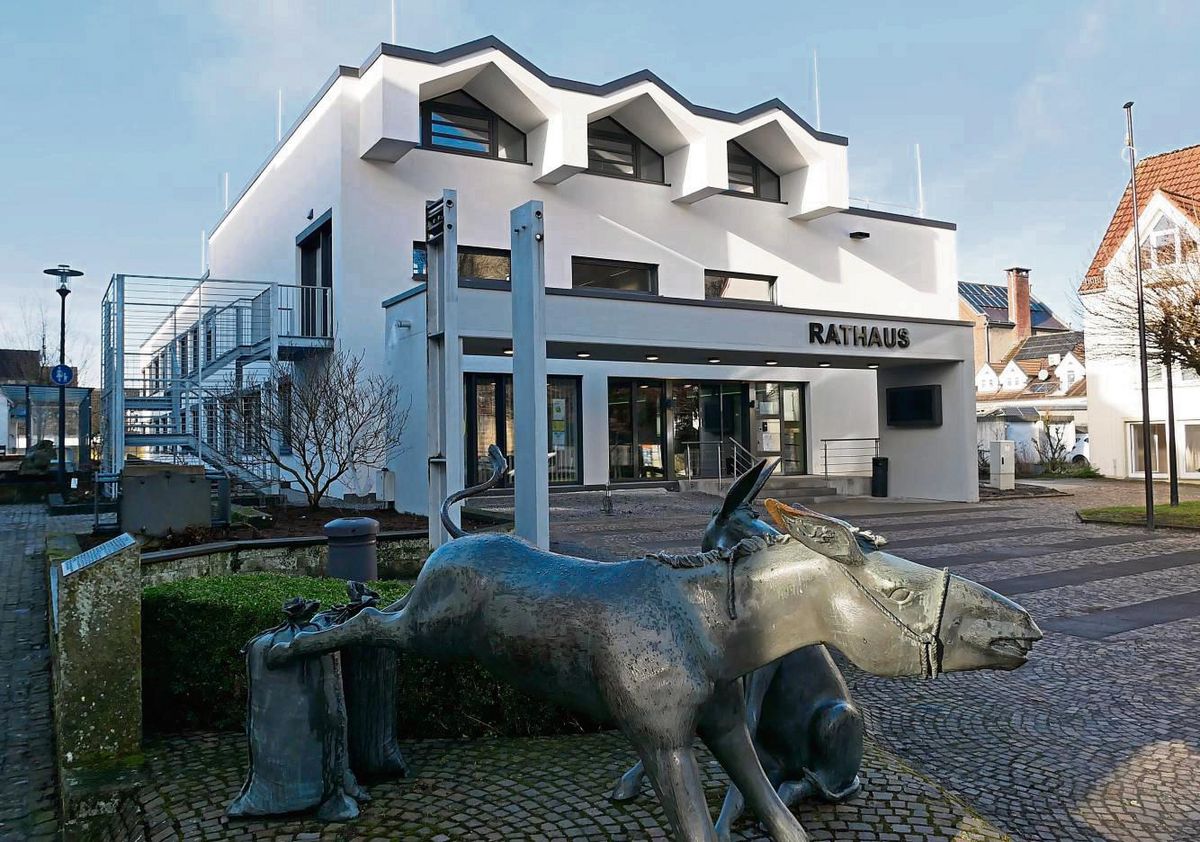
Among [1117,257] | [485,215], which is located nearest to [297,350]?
[485,215]

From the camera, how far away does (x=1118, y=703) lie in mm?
5512

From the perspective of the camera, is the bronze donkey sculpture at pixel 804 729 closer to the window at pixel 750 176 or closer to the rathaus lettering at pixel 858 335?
the rathaus lettering at pixel 858 335

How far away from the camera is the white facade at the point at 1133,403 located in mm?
27031

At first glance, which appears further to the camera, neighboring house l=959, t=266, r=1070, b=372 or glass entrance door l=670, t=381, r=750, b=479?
neighboring house l=959, t=266, r=1070, b=372

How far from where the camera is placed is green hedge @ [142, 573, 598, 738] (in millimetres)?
4406

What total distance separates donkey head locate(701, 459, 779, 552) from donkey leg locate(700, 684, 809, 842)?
0.51 meters

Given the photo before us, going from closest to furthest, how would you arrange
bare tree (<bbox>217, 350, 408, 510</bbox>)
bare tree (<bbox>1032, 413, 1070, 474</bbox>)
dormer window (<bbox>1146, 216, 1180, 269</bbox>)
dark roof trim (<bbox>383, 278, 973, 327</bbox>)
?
bare tree (<bbox>217, 350, 408, 510</bbox>)
dark roof trim (<bbox>383, 278, 973, 327</bbox>)
dormer window (<bbox>1146, 216, 1180, 269</bbox>)
bare tree (<bbox>1032, 413, 1070, 474</bbox>)

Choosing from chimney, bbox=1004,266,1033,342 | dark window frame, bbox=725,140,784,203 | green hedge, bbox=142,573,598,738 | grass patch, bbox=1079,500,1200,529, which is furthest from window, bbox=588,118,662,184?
chimney, bbox=1004,266,1033,342

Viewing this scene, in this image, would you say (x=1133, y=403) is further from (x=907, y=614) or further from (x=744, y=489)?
(x=907, y=614)

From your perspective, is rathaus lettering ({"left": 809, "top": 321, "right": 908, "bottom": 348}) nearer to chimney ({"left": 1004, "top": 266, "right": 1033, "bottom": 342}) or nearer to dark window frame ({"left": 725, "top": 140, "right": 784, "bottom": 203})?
dark window frame ({"left": 725, "top": 140, "right": 784, "bottom": 203})

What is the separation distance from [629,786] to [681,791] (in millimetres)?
1203

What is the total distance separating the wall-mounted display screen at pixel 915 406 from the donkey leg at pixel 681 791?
1971 cm

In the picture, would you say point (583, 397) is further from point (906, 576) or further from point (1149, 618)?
point (906, 576)

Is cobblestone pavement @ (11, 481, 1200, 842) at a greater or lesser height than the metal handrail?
lesser
